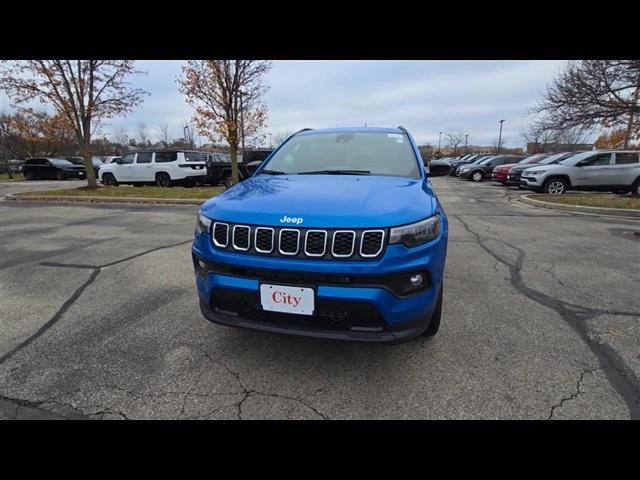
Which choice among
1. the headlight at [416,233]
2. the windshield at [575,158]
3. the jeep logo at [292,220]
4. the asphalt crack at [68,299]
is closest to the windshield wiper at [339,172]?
the headlight at [416,233]

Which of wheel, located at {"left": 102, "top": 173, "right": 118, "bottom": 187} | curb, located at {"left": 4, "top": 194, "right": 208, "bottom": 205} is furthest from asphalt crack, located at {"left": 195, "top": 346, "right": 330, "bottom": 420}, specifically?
wheel, located at {"left": 102, "top": 173, "right": 118, "bottom": 187}

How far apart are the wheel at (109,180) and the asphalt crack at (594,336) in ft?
59.0

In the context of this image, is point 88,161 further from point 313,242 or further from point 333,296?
point 333,296

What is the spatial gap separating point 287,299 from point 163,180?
1579cm

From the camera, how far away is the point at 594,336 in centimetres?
289

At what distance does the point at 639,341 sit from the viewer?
2.80 m

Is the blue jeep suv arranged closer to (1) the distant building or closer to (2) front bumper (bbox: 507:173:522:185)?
(2) front bumper (bbox: 507:173:522:185)

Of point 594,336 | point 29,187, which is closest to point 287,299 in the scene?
point 594,336

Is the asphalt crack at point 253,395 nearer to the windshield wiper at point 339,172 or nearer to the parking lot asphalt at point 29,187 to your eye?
the windshield wiper at point 339,172

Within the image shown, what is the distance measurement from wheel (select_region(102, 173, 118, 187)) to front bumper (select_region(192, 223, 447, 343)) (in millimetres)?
17839

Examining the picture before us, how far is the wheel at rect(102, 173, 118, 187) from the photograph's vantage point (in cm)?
1695
